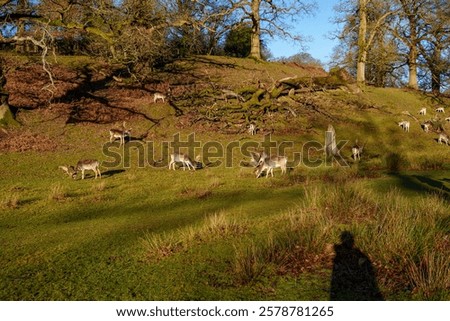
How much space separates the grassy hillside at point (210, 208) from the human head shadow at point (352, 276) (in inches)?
1.3

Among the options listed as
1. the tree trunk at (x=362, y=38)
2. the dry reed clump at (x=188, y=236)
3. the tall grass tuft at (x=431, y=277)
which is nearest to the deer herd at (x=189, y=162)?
the dry reed clump at (x=188, y=236)

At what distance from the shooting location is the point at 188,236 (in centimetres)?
886

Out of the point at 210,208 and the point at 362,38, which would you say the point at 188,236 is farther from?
the point at 362,38

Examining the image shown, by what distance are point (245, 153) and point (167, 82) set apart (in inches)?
598

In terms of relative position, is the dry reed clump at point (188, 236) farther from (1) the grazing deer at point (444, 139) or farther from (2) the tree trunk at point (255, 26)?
(2) the tree trunk at point (255, 26)

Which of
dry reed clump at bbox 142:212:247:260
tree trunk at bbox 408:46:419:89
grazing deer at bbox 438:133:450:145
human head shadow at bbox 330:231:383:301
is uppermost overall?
tree trunk at bbox 408:46:419:89

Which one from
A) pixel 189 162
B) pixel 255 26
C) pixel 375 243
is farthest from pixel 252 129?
pixel 255 26

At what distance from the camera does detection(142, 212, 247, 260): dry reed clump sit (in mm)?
8219

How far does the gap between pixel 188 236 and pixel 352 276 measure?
3473 mm

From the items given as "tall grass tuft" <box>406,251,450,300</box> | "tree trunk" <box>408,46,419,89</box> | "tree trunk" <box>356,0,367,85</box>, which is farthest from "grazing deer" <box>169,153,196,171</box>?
"tree trunk" <box>408,46,419,89</box>

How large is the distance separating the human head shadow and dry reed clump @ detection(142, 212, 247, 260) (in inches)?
93.2

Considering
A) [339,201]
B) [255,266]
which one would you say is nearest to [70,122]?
[339,201]

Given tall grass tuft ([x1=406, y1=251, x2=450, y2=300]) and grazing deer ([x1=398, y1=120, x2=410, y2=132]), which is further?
grazing deer ([x1=398, y1=120, x2=410, y2=132])

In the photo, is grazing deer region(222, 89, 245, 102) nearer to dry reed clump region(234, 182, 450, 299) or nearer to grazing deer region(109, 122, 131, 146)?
grazing deer region(109, 122, 131, 146)
